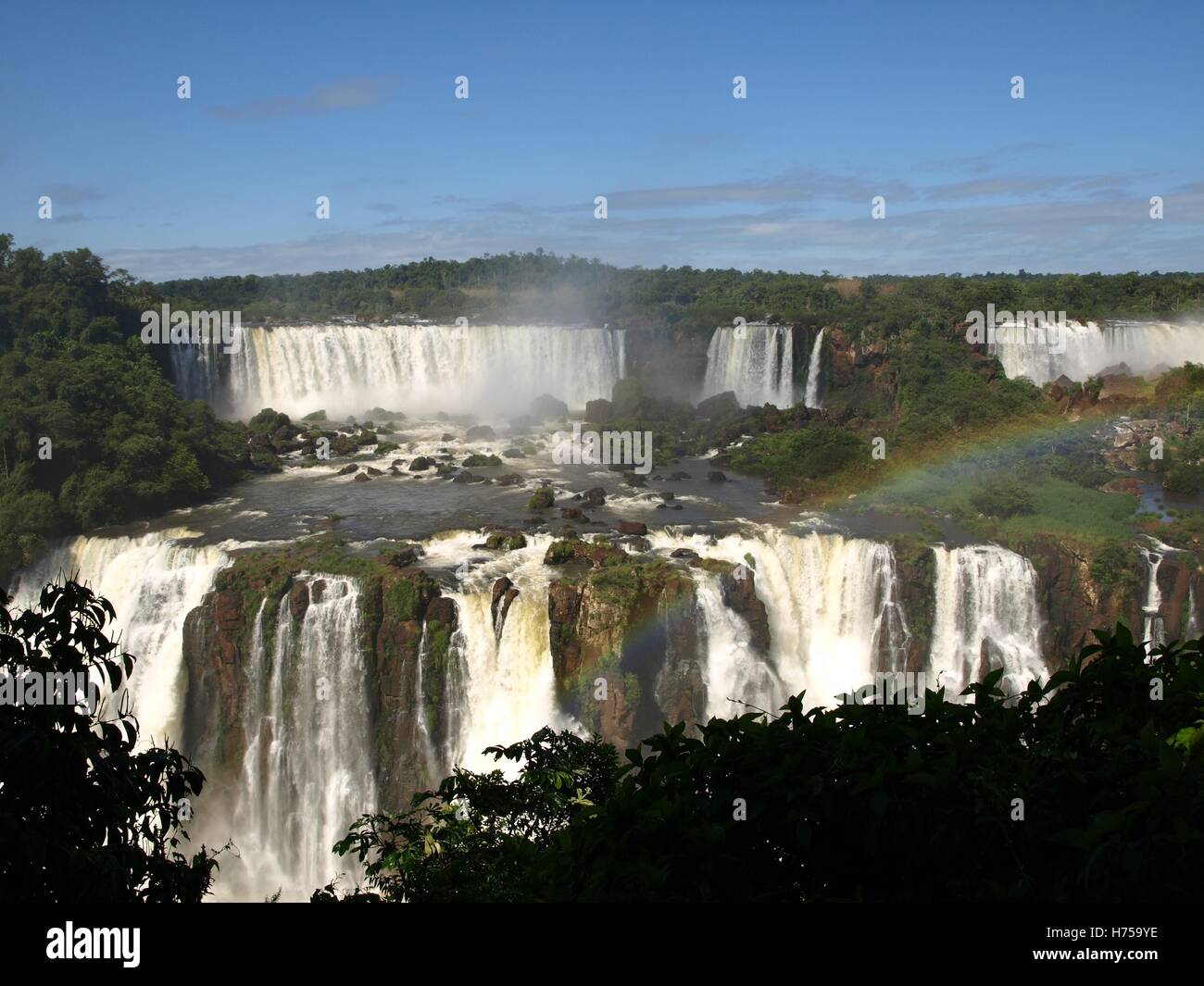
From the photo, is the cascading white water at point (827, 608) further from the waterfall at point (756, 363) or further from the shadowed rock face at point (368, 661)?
the waterfall at point (756, 363)

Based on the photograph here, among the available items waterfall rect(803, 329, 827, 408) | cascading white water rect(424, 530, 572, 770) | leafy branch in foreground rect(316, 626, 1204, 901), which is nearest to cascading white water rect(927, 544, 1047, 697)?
cascading white water rect(424, 530, 572, 770)

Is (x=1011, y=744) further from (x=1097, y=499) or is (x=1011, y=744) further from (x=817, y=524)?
(x=1097, y=499)

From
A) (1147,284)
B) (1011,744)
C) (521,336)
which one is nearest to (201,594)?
(1011,744)

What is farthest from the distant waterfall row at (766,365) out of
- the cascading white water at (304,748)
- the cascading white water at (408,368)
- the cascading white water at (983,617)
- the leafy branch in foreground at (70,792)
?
the leafy branch in foreground at (70,792)

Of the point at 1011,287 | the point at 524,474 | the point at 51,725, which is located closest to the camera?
the point at 51,725

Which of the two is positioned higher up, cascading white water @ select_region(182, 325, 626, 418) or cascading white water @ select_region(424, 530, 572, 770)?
cascading white water @ select_region(182, 325, 626, 418)

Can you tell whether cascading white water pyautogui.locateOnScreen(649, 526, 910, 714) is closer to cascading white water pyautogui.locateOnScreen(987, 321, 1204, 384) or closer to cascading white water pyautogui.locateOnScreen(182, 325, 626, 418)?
cascading white water pyautogui.locateOnScreen(987, 321, 1204, 384)

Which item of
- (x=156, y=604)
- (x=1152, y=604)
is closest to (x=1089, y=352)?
(x=1152, y=604)
